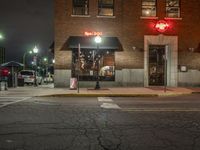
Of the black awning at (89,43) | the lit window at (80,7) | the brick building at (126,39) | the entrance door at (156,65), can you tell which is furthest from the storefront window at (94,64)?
the entrance door at (156,65)

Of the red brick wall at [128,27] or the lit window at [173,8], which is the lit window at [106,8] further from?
the lit window at [173,8]

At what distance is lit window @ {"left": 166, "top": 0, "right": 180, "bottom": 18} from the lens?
106 ft

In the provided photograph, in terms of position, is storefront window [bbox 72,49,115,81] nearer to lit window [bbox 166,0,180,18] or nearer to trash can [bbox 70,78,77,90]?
trash can [bbox 70,78,77,90]

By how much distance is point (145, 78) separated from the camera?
1265 inches

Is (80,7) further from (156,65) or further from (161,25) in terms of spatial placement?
(156,65)

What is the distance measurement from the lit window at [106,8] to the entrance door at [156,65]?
435 cm

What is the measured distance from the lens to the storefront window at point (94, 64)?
31.8 meters

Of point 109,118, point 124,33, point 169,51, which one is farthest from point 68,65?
point 109,118

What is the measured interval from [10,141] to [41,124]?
2.46 m

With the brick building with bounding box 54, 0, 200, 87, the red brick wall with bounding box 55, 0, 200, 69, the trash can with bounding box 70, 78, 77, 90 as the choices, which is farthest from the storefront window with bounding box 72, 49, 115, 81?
the trash can with bounding box 70, 78, 77, 90

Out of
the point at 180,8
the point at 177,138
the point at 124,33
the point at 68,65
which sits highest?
the point at 180,8

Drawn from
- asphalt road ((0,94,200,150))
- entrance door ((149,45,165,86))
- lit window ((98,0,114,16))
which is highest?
lit window ((98,0,114,16))

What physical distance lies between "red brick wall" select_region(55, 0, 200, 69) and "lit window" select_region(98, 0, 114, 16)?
0.36 m

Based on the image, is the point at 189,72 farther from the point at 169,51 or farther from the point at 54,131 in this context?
the point at 54,131
